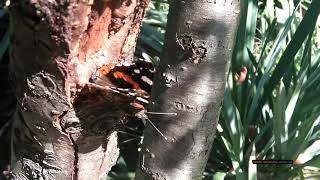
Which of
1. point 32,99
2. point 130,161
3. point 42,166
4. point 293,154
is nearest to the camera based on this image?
point 32,99

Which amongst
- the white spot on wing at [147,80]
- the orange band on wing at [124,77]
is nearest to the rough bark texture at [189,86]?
the white spot on wing at [147,80]

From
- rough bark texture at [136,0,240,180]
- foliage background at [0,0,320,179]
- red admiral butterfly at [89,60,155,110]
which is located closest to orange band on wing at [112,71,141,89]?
red admiral butterfly at [89,60,155,110]

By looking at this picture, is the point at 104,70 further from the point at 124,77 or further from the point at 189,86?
the point at 189,86

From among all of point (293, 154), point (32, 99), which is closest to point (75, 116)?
point (32, 99)

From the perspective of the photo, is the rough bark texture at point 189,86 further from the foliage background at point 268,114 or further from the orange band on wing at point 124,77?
the foliage background at point 268,114

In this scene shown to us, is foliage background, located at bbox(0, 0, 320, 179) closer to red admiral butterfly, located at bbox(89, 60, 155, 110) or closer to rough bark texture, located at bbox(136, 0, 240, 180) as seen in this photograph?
rough bark texture, located at bbox(136, 0, 240, 180)

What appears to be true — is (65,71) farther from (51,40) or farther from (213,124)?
(213,124)

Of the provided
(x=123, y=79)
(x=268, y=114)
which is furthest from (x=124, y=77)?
(x=268, y=114)
